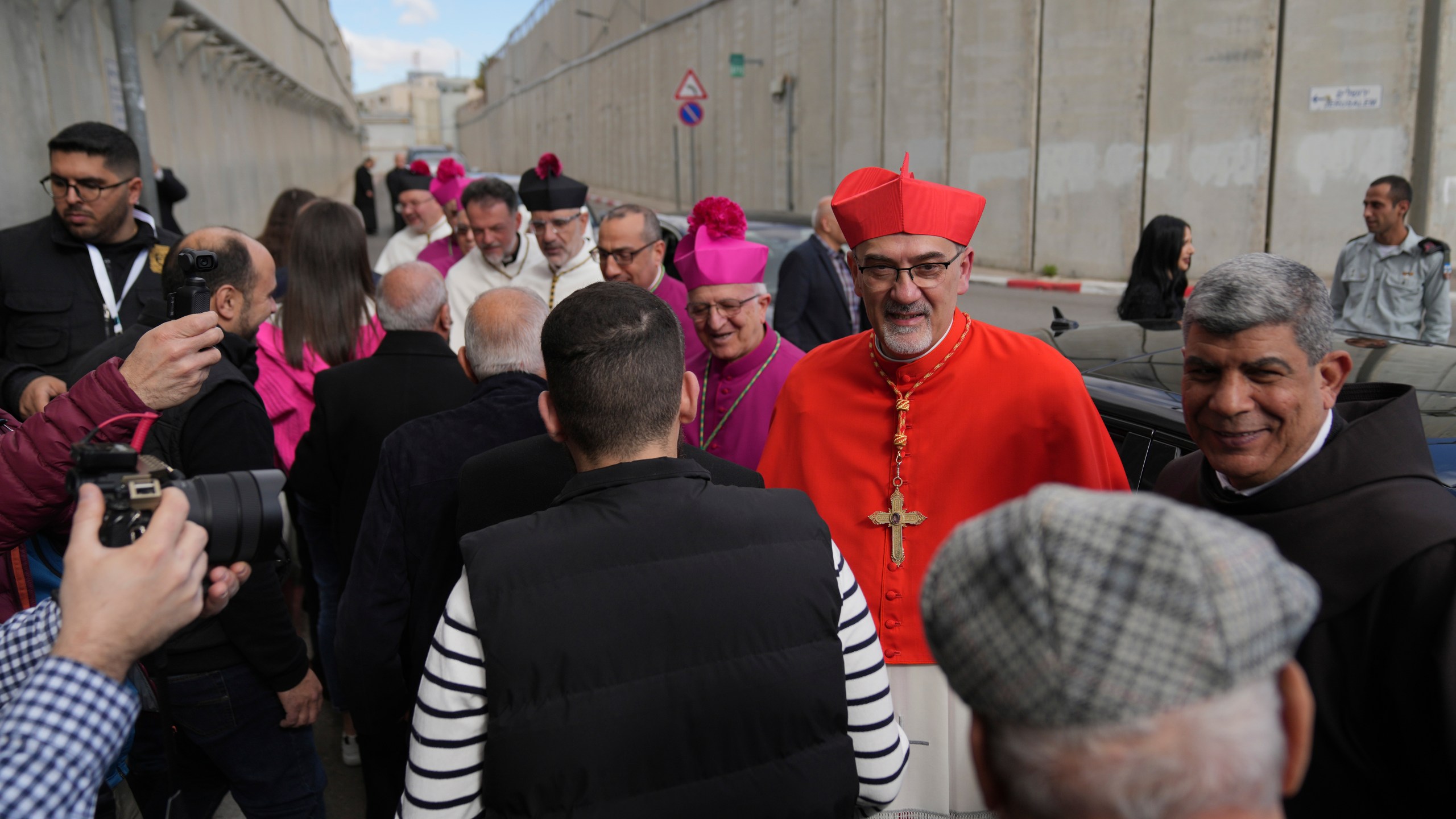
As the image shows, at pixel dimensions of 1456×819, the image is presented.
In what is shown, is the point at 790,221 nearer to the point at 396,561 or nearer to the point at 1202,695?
the point at 396,561

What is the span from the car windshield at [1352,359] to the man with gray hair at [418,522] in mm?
2174

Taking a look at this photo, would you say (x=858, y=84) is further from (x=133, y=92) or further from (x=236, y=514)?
(x=236, y=514)

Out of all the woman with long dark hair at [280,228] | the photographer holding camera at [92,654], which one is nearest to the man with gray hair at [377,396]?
the photographer holding camera at [92,654]

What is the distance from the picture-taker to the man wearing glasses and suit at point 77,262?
13.3 ft

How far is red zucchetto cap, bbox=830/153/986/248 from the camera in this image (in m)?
2.73

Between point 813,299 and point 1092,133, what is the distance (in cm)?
1041

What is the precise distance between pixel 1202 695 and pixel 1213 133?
14.5m

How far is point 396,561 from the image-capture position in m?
2.80

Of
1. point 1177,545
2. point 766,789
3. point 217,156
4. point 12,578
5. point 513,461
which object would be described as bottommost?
point 766,789

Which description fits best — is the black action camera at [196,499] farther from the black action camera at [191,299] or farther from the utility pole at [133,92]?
the utility pole at [133,92]

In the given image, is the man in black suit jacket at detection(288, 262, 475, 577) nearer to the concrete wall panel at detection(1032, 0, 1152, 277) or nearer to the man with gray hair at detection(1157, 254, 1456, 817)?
the man with gray hair at detection(1157, 254, 1456, 817)

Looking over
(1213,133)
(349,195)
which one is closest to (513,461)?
(1213,133)

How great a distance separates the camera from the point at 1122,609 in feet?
2.89

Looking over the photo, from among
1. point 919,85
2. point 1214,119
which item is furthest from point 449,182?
point 919,85
